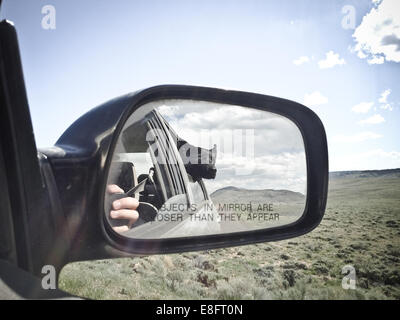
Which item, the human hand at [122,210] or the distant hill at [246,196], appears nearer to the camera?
the human hand at [122,210]

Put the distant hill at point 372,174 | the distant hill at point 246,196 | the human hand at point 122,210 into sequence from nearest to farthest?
the human hand at point 122,210, the distant hill at point 246,196, the distant hill at point 372,174

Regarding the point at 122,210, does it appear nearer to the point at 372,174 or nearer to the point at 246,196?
the point at 246,196

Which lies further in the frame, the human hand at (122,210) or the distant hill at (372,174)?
→ the distant hill at (372,174)

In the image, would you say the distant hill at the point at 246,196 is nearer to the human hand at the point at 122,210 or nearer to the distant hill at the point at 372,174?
the human hand at the point at 122,210

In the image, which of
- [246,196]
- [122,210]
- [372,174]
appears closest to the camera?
[122,210]

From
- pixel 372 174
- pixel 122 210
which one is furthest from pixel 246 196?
pixel 372 174

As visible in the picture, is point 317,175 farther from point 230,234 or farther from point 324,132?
point 230,234

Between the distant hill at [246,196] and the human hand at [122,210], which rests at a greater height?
the human hand at [122,210]

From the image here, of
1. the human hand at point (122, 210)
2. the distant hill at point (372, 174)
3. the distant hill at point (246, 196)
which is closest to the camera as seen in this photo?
the human hand at point (122, 210)

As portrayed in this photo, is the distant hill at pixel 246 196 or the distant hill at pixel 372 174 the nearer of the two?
the distant hill at pixel 246 196

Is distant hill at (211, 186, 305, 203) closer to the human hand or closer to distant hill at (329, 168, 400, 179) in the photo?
the human hand

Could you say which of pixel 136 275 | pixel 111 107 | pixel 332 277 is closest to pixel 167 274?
pixel 136 275

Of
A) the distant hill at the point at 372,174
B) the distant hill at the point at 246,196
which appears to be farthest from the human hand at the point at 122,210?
the distant hill at the point at 372,174
